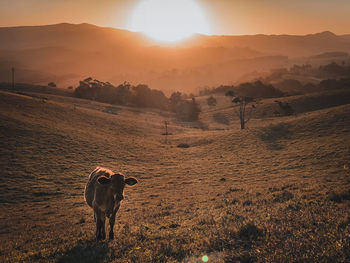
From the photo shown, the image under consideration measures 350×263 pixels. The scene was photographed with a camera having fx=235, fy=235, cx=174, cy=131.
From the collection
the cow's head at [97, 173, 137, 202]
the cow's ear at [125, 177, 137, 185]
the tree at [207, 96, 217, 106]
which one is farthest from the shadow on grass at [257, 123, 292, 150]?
the tree at [207, 96, 217, 106]

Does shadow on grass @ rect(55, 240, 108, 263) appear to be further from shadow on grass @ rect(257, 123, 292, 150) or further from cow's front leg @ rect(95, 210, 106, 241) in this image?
shadow on grass @ rect(257, 123, 292, 150)

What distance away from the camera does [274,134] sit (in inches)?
1777

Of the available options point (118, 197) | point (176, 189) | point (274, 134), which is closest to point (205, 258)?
point (118, 197)

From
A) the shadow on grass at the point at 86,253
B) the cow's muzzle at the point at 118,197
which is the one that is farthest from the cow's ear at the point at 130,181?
the shadow on grass at the point at 86,253

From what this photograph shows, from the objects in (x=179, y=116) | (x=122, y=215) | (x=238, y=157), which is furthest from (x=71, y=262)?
(x=179, y=116)

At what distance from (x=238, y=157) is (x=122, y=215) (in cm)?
2459

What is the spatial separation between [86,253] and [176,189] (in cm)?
1540

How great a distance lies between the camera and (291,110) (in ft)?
259

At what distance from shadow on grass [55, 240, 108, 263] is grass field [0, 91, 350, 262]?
0.13ft

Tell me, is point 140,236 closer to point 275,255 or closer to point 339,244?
point 275,255

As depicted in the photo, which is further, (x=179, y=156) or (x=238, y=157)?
(x=179, y=156)

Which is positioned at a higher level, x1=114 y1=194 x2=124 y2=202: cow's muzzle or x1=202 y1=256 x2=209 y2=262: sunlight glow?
x1=114 y1=194 x2=124 y2=202: cow's muzzle

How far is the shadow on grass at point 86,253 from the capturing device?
7.19 m

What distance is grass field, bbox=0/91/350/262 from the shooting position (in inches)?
272
